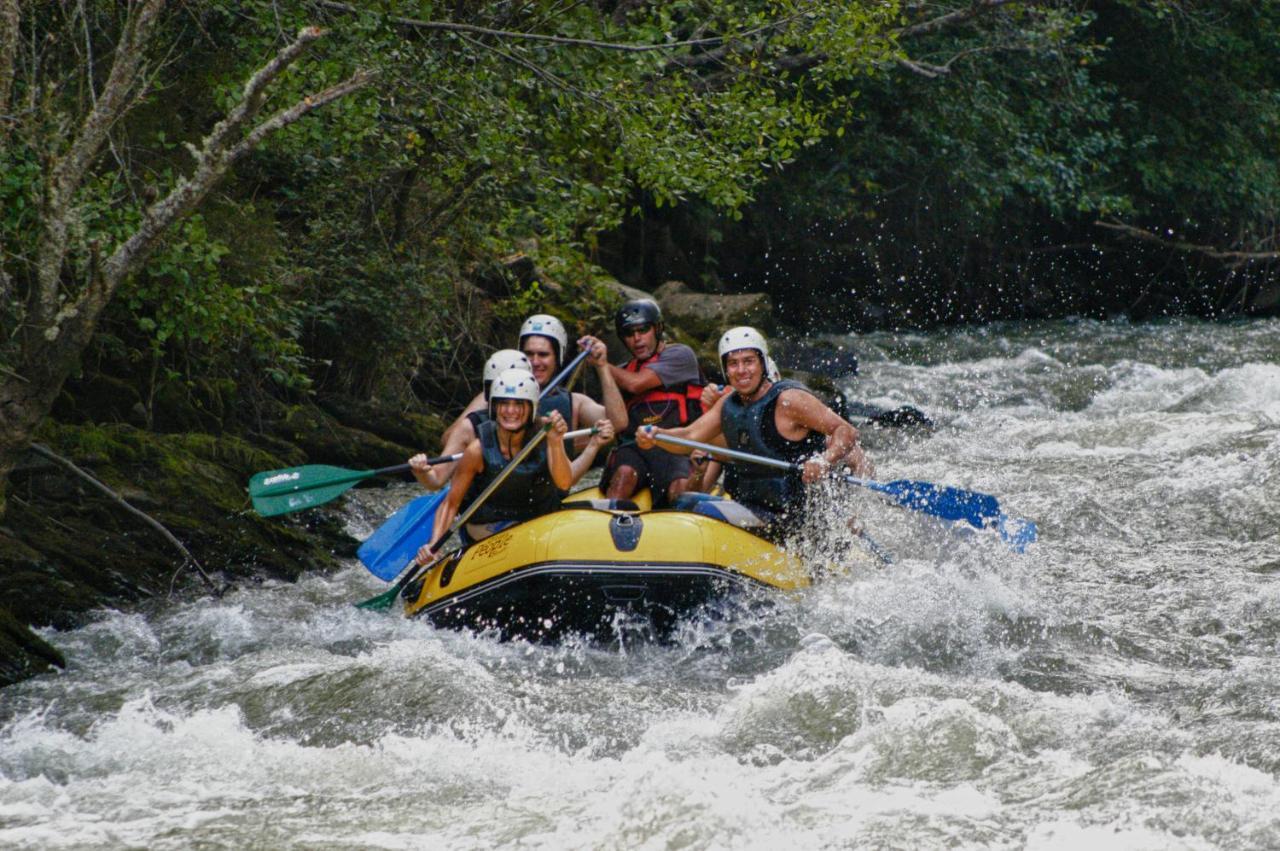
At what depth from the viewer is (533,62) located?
8.04 m

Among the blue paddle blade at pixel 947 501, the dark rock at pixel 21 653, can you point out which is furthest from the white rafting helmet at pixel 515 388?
the dark rock at pixel 21 653

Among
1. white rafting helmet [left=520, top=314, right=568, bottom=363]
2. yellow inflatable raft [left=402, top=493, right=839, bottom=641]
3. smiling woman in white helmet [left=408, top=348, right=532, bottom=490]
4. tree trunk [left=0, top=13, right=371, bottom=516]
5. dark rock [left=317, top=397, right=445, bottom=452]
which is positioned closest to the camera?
tree trunk [left=0, top=13, right=371, bottom=516]

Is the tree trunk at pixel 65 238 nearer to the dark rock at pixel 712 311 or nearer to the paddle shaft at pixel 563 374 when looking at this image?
the paddle shaft at pixel 563 374

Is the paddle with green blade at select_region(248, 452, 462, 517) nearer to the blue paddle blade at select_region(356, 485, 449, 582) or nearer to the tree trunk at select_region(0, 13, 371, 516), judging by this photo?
the blue paddle blade at select_region(356, 485, 449, 582)

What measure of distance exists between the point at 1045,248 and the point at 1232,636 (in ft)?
43.8

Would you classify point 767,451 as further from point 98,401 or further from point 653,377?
point 98,401

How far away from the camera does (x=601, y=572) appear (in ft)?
20.2

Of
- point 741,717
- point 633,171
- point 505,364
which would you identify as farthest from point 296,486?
point 633,171

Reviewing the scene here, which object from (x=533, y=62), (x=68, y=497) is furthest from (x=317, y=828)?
(x=533, y=62)

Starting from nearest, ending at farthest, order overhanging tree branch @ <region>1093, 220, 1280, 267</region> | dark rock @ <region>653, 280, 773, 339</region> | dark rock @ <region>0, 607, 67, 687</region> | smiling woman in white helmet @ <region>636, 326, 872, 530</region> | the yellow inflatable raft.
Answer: dark rock @ <region>0, 607, 67, 687</region> < the yellow inflatable raft < smiling woman in white helmet @ <region>636, 326, 872, 530</region> < dark rock @ <region>653, 280, 773, 339</region> < overhanging tree branch @ <region>1093, 220, 1280, 267</region>

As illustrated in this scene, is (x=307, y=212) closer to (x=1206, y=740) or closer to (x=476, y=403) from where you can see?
(x=476, y=403)

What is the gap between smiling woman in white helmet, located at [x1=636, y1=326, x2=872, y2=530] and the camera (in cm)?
689

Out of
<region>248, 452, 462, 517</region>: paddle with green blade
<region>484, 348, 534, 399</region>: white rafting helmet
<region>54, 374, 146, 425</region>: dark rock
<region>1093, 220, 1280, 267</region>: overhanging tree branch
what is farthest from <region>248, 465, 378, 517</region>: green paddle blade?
<region>1093, 220, 1280, 267</region>: overhanging tree branch

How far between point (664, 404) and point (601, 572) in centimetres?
204
